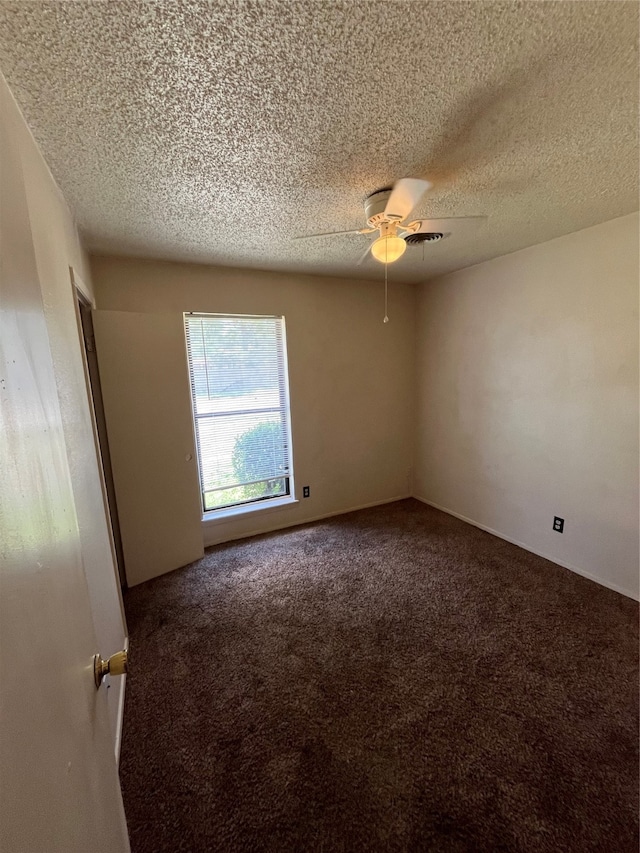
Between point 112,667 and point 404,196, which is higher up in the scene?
point 404,196

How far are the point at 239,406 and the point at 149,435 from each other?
83 centimetres

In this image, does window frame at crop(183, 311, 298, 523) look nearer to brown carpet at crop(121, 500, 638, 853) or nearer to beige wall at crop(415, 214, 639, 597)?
brown carpet at crop(121, 500, 638, 853)

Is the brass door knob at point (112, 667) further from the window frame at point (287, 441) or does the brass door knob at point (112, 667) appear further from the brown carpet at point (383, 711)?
the window frame at point (287, 441)

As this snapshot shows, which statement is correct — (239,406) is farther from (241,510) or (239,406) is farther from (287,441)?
(241,510)

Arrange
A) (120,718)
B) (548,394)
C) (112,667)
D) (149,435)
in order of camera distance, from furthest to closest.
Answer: (548,394), (149,435), (120,718), (112,667)

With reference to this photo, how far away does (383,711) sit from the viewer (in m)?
1.55

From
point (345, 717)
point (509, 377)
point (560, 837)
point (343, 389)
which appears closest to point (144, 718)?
point (345, 717)

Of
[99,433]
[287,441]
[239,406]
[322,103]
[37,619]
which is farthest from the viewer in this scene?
[287,441]

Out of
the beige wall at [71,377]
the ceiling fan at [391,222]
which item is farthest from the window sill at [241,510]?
the ceiling fan at [391,222]

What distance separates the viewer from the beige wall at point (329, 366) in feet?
9.07

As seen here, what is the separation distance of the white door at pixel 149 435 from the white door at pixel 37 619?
169 centimetres

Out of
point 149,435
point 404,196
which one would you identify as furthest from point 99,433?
point 404,196

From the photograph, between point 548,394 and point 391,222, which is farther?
point 548,394

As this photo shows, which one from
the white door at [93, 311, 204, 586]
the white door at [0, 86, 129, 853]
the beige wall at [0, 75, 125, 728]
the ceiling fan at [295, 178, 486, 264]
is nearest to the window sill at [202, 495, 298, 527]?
the white door at [93, 311, 204, 586]
